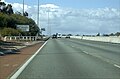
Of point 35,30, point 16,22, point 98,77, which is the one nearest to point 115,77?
point 98,77

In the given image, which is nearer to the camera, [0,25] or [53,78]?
[53,78]

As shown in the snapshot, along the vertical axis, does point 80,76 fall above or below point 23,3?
below

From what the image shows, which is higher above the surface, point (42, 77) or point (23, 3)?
point (23, 3)

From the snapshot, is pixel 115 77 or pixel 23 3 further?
pixel 23 3

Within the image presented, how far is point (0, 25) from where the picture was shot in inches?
4476

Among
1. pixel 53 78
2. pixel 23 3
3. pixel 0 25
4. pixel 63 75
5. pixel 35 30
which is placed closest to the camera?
pixel 53 78

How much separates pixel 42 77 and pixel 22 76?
100 centimetres

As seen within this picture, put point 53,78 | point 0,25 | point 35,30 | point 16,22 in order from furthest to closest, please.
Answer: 1. point 35,30
2. point 16,22
3. point 0,25
4. point 53,78

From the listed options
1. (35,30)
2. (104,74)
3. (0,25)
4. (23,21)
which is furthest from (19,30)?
(104,74)

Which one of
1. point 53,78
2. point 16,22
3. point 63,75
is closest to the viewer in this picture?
point 53,78

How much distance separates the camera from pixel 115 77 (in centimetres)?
1460

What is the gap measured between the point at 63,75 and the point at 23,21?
124 m

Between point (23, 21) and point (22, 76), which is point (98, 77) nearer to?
point (22, 76)

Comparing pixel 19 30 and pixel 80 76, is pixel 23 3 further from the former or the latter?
pixel 80 76
